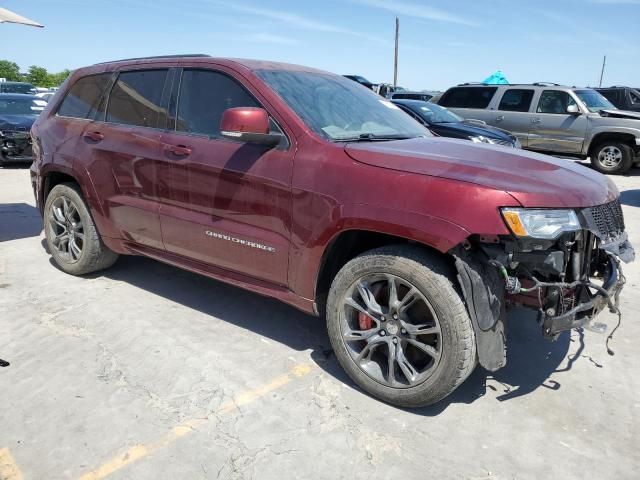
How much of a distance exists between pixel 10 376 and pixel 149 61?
7.87ft

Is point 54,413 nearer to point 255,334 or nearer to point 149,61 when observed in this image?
point 255,334

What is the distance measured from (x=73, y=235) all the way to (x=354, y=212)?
297 centimetres

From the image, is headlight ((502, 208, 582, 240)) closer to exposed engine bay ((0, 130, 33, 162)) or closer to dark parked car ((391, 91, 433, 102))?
exposed engine bay ((0, 130, 33, 162))

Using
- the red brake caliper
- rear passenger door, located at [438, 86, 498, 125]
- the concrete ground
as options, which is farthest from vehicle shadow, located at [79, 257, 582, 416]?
rear passenger door, located at [438, 86, 498, 125]

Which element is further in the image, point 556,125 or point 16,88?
point 16,88

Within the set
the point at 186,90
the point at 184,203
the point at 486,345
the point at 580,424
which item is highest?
the point at 186,90

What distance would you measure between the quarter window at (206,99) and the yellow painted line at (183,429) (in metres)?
1.59

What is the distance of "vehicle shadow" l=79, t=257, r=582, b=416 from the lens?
3182 mm

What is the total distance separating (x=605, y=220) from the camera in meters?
2.83

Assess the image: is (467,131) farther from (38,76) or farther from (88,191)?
(38,76)

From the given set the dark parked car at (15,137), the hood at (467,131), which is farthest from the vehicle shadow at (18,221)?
the hood at (467,131)

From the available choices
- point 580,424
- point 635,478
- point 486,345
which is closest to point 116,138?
point 486,345

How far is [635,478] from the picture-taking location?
7.97ft

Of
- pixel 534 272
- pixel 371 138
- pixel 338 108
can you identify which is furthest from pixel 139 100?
pixel 534 272
